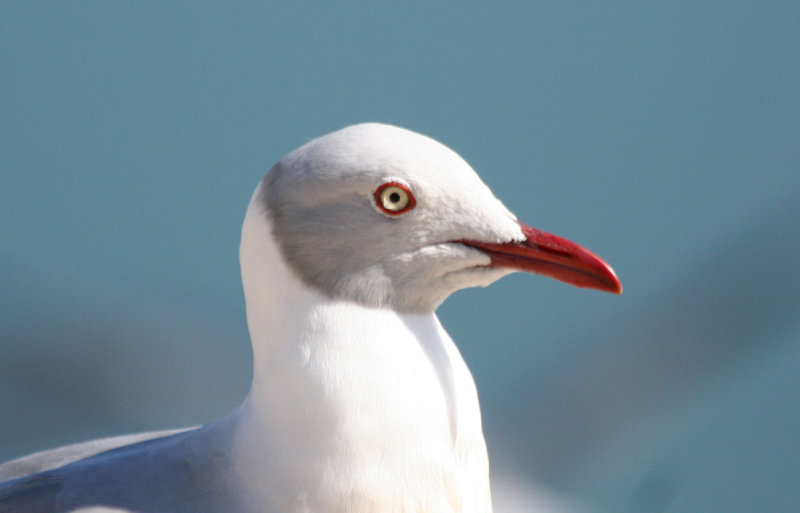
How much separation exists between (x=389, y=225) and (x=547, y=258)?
0.12m

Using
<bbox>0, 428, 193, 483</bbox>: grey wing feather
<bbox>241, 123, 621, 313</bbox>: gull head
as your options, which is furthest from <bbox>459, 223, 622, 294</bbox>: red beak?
<bbox>0, 428, 193, 483</bbox>: grey wing feather

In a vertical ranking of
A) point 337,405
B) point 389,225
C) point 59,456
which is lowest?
point 59,456

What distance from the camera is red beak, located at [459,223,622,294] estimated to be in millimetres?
773

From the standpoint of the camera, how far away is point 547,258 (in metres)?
0.77

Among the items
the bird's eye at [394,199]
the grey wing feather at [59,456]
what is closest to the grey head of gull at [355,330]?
the bird's eye at [394,199]

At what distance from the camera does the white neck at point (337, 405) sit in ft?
2.56

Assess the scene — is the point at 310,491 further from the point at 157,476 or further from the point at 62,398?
the point at 62,398

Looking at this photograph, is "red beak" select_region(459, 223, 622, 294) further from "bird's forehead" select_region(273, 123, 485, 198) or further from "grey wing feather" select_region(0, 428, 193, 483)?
"grey wing feather" select_region(0, 428, 193, 483)

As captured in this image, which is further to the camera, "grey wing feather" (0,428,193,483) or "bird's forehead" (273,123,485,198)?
"grey wing feather" (0,428,193,483)

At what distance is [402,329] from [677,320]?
0.94m

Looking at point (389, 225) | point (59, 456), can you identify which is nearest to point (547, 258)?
point (389, 225)

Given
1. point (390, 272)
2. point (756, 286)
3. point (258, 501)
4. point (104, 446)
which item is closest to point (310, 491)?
point (258, 501)

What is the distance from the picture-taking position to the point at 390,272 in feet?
2.56

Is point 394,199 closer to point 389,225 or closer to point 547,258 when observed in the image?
point 389,225
